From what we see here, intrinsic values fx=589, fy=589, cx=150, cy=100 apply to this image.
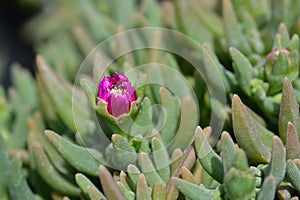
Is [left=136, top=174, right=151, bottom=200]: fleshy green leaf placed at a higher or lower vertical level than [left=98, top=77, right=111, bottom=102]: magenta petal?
lower

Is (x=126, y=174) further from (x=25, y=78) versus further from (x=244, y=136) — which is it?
(x=25, y=78)

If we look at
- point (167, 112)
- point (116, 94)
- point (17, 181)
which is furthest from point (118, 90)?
point (17, 181)

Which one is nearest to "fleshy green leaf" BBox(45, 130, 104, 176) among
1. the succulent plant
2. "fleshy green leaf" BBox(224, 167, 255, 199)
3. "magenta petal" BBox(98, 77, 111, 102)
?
the succulent plant

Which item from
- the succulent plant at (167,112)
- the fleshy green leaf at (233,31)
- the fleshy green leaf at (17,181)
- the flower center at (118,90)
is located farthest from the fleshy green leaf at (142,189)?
the fleshy green leaf at (233,31)

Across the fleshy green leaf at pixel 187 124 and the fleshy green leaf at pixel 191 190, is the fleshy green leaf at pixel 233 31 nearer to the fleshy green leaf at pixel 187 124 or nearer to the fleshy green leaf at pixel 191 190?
the fleshy green leaf at pixel 187 124

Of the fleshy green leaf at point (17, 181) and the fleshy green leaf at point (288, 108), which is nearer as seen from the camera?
the fleshy green leaf at point (288, 108)

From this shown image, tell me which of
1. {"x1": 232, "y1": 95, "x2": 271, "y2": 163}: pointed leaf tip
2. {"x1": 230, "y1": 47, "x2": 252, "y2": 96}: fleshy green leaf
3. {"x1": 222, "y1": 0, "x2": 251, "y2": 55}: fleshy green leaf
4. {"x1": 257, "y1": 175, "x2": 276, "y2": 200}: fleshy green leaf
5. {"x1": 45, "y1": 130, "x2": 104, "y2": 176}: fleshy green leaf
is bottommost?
{"x1": 257, "y1": 175, "x2": 276, "y2": 200}: fleshy green leaf

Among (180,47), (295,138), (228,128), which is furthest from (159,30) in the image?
(295,138)

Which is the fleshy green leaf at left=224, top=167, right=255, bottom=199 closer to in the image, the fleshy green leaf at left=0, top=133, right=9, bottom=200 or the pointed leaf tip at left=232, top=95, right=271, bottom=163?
the pointed leaf tip at left=232, top=95, right=271, bottom=163
